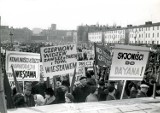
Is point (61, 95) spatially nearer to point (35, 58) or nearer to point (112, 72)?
point (112, 72)

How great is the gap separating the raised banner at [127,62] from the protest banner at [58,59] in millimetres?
1343

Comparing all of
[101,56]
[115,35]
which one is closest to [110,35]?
[115,35]

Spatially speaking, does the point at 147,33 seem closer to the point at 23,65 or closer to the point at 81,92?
the point at 23,65

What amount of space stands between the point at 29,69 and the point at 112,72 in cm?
247

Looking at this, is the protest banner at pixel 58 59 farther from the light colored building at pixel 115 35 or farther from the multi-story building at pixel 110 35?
the light colored building at pixel 115 35

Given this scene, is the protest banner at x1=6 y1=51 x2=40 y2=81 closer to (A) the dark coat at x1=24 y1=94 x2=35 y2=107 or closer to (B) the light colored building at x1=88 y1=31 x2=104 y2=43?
(A) the dark coat at x1=24 y1=94 x2=35 y2=107

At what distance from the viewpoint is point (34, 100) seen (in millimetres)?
6723

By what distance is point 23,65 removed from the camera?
770cm

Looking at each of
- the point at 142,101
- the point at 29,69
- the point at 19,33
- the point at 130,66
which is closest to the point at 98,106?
the point at 142,101

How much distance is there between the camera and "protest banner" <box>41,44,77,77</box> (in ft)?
24.1

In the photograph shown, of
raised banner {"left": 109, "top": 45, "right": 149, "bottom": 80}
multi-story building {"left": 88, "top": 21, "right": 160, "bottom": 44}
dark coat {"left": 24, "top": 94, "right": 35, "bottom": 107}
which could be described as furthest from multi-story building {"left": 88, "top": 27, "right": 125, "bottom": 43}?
dark coat {"left": 24, "top": 94, "right": 35, "bottom": 107}

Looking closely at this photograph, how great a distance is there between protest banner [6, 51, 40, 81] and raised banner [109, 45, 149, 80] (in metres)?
2.37

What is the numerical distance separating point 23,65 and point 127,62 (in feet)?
9.10

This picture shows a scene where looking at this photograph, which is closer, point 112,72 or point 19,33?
point 112,72
